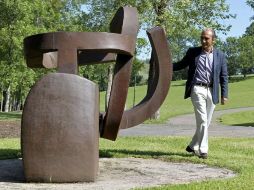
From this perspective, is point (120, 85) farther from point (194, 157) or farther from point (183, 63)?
point (194, 157)

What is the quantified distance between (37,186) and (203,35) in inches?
167

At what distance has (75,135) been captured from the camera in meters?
7.29

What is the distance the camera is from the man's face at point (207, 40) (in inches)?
376

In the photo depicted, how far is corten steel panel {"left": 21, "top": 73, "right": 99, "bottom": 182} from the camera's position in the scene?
7.27m

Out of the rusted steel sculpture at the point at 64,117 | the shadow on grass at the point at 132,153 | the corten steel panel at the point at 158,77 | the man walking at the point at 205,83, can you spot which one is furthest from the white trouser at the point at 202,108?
the rusted steel sculpture at the point at 64,117

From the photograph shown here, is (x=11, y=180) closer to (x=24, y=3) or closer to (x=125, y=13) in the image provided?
(x=125, y=13)

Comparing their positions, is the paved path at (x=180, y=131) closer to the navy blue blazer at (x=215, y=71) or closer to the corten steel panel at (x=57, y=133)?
the navy blue blazer at (x=215, y=71)

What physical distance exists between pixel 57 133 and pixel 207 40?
145 inches

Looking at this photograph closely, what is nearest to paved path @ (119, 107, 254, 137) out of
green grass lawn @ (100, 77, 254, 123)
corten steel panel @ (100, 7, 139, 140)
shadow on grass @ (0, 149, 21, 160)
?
shadow on grass @ (0, 149, 21, 160)

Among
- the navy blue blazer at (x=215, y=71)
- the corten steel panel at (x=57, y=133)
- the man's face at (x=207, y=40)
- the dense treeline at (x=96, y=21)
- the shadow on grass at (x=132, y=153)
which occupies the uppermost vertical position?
the dense treeline at (x=96, y=21)

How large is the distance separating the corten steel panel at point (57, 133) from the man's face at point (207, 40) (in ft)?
10.2

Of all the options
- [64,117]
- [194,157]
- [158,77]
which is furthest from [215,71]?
[64,117]

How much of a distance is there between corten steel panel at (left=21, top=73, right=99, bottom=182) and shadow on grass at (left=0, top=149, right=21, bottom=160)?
2.68m

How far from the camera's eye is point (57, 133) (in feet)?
23.9
